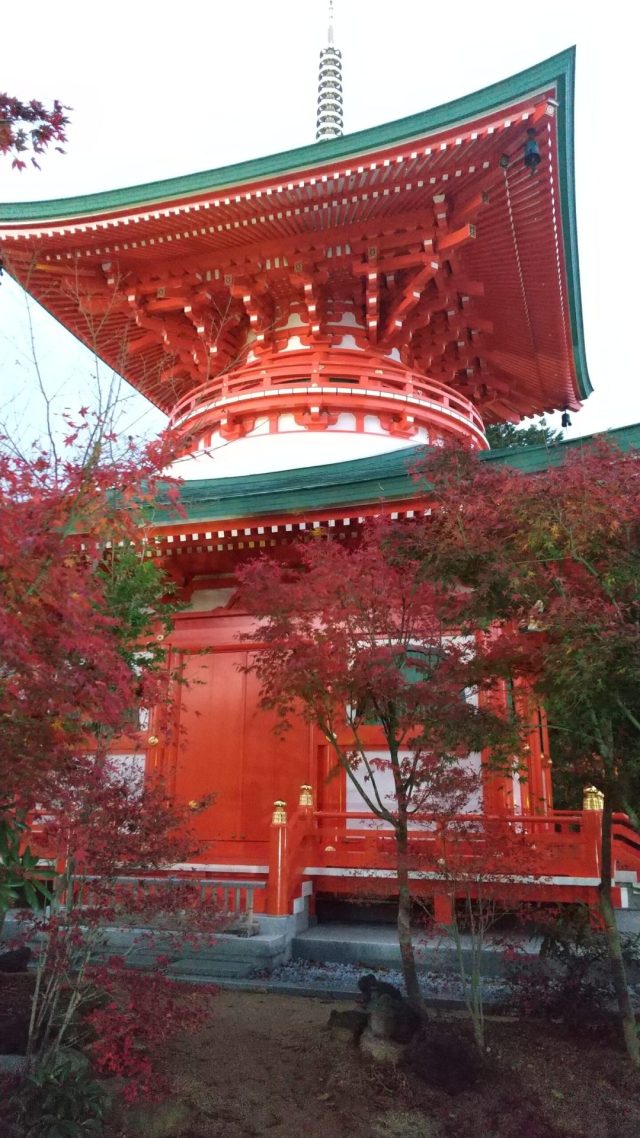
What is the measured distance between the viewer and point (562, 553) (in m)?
5.18

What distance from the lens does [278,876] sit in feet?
27.5

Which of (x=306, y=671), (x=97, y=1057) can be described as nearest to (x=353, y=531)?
(x=306, y=671)

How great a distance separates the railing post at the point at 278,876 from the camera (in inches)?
328

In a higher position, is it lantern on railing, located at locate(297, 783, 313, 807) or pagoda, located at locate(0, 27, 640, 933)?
pagoda, located at locate(0, 27, 640, 933)

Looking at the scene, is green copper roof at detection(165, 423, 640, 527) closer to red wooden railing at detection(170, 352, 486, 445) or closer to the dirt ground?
red wooden railing at detection(170, 352, 486, 445)

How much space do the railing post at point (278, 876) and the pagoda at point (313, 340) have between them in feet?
0.07

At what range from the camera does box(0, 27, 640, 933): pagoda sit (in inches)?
367

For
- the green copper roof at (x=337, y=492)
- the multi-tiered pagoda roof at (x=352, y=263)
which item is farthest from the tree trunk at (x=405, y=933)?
the multi-tiered pagoda roof at (x=352, y=263)

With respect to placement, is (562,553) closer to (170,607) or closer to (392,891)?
(392,891)

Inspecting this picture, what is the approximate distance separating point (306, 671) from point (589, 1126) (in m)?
3.26

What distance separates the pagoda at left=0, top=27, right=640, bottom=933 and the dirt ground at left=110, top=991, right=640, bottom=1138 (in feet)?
6.48

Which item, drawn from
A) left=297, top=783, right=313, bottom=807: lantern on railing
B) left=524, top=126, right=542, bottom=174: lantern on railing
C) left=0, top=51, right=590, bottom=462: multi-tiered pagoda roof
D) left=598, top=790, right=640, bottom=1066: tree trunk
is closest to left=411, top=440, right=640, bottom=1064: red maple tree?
left=598, top=790, right=640, bottom=1066: tree trunk

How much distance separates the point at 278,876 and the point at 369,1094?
3470mm

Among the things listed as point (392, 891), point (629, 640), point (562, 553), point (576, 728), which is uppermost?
point (562, 553)
